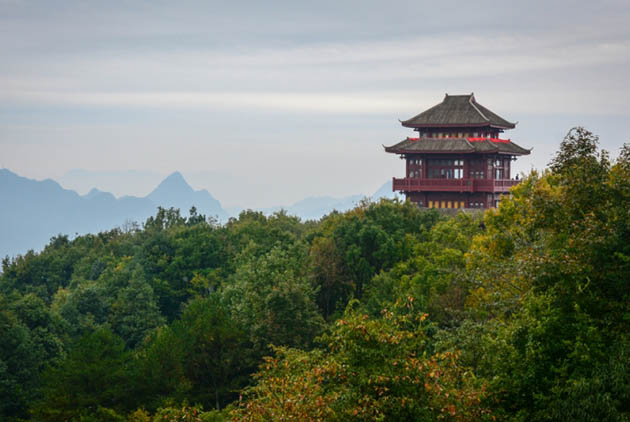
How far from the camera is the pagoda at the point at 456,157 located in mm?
48844

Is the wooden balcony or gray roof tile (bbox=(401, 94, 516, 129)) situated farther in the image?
gray roof tile (bbox=(401, 94, 516, 129))

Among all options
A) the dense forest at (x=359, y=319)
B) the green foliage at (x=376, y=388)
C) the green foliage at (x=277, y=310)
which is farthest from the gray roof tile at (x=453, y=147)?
the green foliage at (x=376, y=388)

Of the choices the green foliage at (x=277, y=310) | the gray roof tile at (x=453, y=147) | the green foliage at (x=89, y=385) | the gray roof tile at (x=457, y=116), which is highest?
the gray roof tile at (x=457, y=116)

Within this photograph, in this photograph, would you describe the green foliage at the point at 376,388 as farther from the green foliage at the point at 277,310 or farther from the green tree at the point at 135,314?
the green tree at the point at 135,314

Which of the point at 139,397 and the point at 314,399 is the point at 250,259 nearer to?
the point at 139,397

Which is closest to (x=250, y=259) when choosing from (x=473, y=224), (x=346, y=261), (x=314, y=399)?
(x=346, y=261)

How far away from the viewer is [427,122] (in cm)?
5084

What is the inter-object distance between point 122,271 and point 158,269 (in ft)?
9.71

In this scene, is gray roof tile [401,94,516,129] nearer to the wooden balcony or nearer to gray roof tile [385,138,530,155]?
gray roof tile [385,138,530,155]

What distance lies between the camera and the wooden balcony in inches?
1905

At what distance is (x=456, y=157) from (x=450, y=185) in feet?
7.32

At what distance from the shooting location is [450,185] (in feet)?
160

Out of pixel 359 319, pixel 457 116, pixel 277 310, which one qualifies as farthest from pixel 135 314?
pixel 359 319

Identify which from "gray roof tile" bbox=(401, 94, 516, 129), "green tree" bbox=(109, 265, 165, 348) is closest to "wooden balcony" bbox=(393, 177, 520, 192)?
"gray roof tile" bbox=(401, 94, 516, 129)
